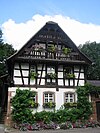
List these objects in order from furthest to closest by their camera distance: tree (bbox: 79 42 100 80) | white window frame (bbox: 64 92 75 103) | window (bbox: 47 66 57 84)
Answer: tree (bbox: 79 42 100 80)
white window frame (bbox: 64 92 75 103)
window (bbox: 47 66 57 84)

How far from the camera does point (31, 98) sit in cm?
2455

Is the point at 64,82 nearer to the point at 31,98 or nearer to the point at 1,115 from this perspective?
the point at 31,98

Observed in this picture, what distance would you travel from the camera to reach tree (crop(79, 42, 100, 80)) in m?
42.2

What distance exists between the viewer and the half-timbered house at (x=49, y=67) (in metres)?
25.2

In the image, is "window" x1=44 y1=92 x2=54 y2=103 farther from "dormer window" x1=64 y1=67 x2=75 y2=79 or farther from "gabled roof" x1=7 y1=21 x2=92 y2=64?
"gabled roof" x1=7 y1=21 x2=92 y2=64

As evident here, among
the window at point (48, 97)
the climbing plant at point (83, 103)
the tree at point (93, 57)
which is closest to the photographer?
the climbing plant at point (83, 103)

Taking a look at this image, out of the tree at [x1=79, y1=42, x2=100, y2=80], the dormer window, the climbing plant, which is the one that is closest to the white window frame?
the climbing plant

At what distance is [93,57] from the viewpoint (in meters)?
43.5

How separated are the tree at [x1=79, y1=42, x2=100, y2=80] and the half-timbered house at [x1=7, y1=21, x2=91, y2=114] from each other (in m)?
14.8

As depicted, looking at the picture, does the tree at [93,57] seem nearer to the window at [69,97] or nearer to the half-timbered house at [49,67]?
the half-timbered house at [49,67]

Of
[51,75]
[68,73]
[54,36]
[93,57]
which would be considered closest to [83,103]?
[68,73]

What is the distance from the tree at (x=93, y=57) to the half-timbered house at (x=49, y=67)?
14833mm

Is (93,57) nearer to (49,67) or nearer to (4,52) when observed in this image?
(4,52)

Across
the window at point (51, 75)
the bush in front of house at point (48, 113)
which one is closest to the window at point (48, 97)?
the window at point (51, 75)
